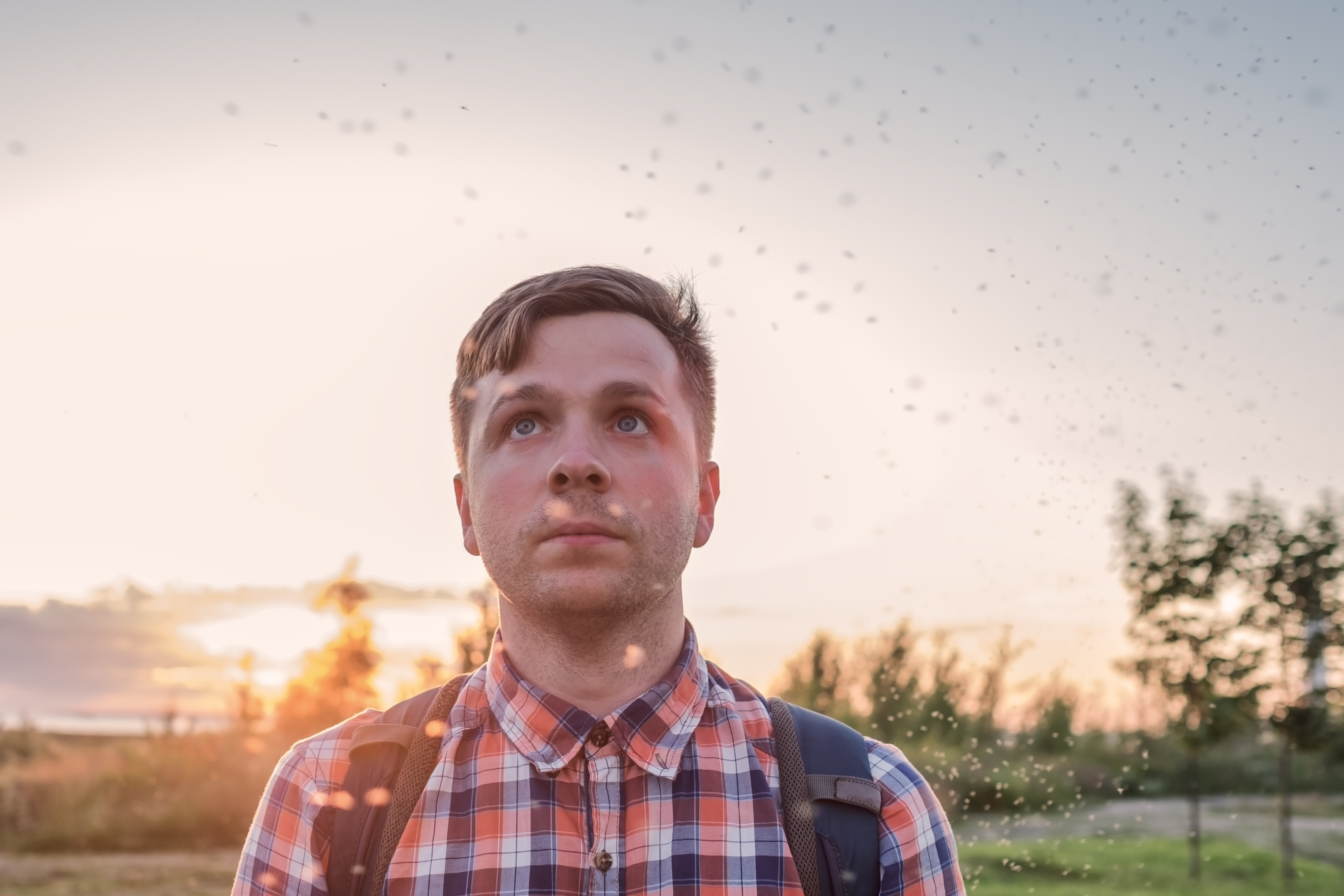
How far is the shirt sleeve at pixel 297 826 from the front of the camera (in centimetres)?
256

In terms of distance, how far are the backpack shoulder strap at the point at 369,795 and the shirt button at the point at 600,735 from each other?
16.9 inches

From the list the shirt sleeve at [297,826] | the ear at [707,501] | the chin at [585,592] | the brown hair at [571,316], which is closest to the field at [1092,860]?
the shirt sleeve at [297,826]

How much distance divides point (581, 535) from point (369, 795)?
90 centimetres

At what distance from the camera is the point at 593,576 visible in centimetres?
264

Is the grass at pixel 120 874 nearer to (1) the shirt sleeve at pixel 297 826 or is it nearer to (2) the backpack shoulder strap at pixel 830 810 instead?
(1) the shirt sleeve at pixel 297 826

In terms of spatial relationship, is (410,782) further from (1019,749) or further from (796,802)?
(1019,749)

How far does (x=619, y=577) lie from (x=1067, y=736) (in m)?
24.9

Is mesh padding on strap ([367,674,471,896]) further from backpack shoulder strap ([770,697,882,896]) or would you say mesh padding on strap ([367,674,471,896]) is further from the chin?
backpack shoulder strap ([770,697,882,896])

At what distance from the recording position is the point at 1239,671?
1764 cm

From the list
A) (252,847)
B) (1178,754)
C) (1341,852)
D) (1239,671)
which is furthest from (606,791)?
(1178,754)

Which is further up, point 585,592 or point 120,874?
point 585,592

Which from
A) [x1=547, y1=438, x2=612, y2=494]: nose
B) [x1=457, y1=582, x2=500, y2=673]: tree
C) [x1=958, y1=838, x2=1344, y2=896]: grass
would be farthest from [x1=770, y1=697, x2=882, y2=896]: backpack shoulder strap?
[x1=958, y1=838, x2=1344, y2=896]: grass

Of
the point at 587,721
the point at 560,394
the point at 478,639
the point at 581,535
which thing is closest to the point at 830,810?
the point at 587,721

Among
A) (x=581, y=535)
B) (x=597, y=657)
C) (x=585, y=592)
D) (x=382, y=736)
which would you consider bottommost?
(x=382, y=736)
